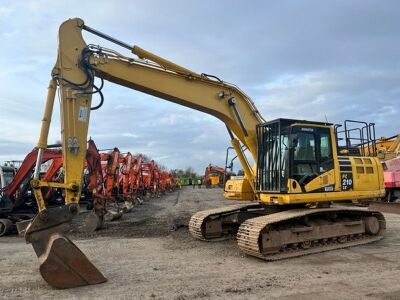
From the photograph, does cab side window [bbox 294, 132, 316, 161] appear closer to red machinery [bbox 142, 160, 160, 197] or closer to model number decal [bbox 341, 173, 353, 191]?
model number decal [bbox 341, 173, 353, 191]

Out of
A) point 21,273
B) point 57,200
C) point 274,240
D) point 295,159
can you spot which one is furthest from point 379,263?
point 57,200

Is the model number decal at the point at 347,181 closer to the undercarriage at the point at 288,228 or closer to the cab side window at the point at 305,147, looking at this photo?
the undercarriage at the point at 288,228

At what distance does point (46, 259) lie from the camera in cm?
671

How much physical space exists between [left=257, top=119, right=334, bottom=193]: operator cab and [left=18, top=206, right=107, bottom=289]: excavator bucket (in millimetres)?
4375

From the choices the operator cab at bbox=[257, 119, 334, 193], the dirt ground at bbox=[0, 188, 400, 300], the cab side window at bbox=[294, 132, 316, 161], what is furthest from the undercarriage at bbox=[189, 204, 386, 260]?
the cab side window at bbox=[294, 132, 316, 161]

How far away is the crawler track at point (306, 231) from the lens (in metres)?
8.79

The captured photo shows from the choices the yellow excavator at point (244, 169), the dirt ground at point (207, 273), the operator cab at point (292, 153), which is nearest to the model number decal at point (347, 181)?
the yellow excavator at point (244, 169)

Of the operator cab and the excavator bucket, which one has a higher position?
the operator cab

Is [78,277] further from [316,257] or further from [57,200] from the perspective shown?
[57,200]

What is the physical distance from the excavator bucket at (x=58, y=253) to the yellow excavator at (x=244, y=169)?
0.01 meters

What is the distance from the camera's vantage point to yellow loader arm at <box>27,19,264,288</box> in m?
6.93

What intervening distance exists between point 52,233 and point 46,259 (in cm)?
47

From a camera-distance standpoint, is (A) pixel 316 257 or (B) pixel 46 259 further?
(A) pixel 316 257

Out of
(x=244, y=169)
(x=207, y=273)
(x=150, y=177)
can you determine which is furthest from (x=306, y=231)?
(x=150, y=177)
